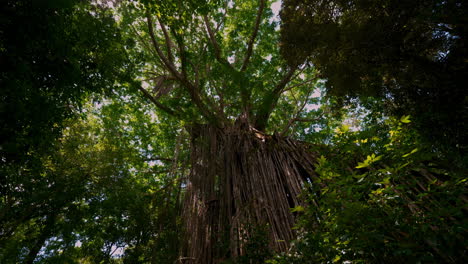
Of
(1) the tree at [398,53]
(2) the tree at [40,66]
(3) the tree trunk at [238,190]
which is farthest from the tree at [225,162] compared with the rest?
(1) the tree at [398,53]

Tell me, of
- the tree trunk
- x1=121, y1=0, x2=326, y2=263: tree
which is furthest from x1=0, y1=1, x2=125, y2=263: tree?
the tree trunk

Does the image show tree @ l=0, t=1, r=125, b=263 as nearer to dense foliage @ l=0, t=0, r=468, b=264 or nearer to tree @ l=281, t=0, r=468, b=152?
dense foliage @ l=0, t=0, r=468, b=264

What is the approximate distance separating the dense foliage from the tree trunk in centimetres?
3

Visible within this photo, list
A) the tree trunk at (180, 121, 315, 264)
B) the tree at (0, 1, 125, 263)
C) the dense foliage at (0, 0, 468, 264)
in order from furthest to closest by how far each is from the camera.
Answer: the tree trunk at (180, 121, 315, 264), the tree at (0, 1, 125, 263), the dense foliage at (0, 0, 468, 264)

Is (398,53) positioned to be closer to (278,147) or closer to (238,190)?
(278,147)

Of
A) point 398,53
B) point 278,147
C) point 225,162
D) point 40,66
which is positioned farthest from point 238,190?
point 40,66

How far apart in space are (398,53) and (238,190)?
257 centimetres

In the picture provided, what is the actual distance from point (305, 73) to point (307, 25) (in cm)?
344

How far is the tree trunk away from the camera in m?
2.65

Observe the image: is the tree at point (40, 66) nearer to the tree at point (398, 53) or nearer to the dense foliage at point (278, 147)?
the dense foliage at point (278, 147)

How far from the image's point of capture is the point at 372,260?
1013mm

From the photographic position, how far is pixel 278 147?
3721mm

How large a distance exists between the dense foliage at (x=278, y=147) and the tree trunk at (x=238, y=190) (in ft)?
0.08

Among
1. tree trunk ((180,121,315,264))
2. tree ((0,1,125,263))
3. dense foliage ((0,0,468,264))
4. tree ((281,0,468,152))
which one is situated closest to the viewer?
dense foliage ((0,0,468,264))
